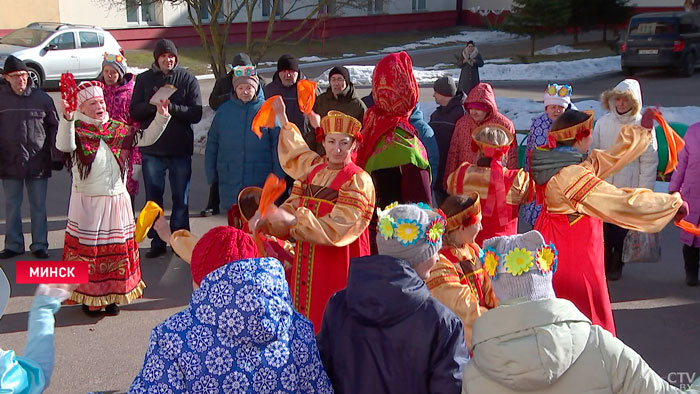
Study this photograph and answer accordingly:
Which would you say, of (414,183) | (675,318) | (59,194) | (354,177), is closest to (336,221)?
(354,177)

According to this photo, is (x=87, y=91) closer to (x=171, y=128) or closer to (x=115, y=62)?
(x=115, y=62)

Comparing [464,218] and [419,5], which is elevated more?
[419,5]

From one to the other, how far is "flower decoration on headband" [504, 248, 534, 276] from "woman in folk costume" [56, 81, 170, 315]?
154 inches

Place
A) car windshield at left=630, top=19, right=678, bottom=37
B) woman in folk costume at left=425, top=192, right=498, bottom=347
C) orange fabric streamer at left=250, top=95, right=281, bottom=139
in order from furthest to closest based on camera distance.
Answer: car windshield at left=630, top=19, right=678, bottom=37
orange fabric streamer at left=250, top=95, right=281, bottom=139
woman in folk costume at left=425, top=192, right=498, bottom=347

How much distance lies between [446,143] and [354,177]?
372cm

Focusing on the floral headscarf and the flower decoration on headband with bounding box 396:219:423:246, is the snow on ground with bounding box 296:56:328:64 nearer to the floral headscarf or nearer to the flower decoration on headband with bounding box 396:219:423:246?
the flower decoration on headband with bounding box 396:219:423:246

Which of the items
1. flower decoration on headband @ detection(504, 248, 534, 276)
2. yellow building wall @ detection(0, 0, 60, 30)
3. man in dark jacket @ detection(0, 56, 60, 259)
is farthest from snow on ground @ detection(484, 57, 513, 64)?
flower decoration on headband @ detection(504, 248, 534, 276)

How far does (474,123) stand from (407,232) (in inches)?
168

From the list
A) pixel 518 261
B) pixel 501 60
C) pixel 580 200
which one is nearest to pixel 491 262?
pixel 518 261

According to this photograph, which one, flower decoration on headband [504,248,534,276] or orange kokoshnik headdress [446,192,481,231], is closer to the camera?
flower decoration on headband [504,248,534,276]

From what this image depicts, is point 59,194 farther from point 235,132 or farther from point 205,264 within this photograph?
point 205,264

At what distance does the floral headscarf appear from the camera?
8.75ft

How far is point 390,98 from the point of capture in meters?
5.67

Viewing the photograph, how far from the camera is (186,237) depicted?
4.08 meters
